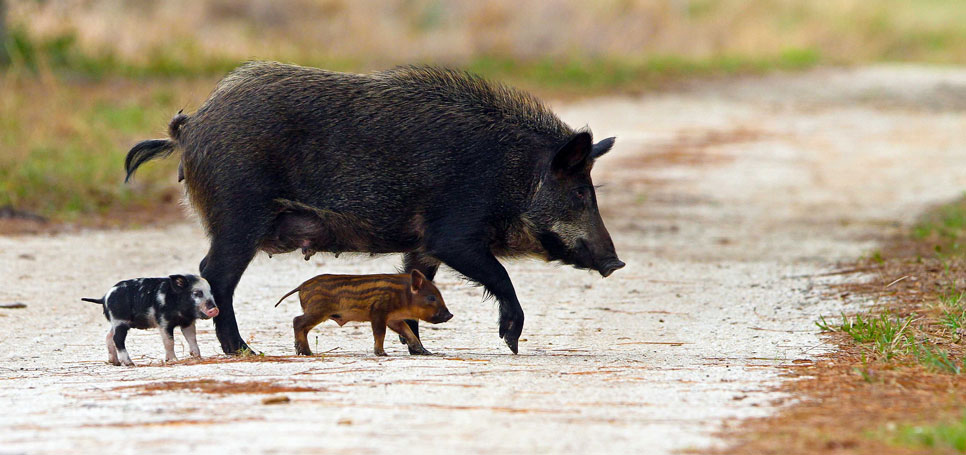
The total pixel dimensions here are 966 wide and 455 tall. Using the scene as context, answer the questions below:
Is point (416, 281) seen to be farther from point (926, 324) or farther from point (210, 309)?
point (926, 324)

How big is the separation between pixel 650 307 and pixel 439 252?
2.03m

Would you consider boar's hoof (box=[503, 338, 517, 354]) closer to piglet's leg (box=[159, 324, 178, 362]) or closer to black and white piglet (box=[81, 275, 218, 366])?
black and white piglet (box=[81, 275, 218, 366])

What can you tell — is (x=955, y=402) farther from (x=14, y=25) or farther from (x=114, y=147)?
(x=14, y=25)

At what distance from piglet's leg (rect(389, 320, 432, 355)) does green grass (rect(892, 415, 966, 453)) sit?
9.16 ft

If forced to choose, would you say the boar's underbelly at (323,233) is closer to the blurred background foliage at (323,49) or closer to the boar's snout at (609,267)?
the boar's snout at (609,267)

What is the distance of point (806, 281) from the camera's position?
28.8ft

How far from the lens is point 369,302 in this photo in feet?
20.6

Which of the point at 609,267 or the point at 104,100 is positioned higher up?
the point at 104,100

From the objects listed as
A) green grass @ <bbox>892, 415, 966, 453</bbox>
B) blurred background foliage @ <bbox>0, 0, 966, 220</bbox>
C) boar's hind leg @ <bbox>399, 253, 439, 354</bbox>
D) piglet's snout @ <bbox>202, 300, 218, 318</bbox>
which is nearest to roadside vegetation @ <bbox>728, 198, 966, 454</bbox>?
green grass @ <bbox>892, 415, 966, 453</bbox>

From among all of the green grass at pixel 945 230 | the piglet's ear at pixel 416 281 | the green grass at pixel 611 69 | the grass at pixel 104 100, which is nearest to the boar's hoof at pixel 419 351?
the piglet's ear at pixel 416 281

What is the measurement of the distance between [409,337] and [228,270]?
95cm

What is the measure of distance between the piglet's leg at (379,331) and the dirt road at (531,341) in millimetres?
153

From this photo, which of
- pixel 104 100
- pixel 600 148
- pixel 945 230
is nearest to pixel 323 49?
pixel 104 100

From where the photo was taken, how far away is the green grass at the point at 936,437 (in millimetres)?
3855
